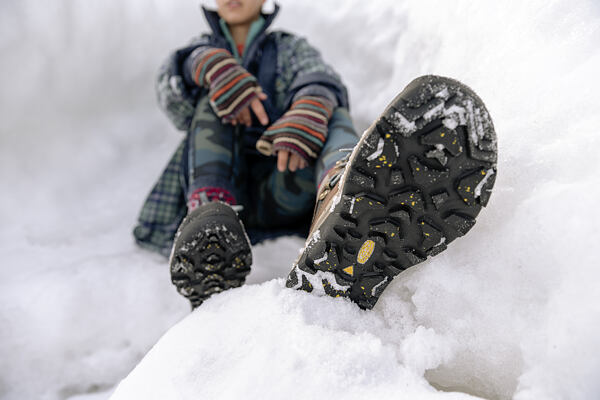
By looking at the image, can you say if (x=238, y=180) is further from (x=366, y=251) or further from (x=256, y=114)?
(x=366, y=251)

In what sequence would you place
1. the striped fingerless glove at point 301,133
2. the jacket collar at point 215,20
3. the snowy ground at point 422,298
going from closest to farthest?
1. the snowy ground at point 422,298
2. the striped fingerless glove at point 301,133
3. the jacket collar at point 215,20

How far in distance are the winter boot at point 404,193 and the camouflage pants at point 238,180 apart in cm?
18

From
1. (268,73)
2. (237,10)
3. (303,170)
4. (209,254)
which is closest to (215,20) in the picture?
(237,10)

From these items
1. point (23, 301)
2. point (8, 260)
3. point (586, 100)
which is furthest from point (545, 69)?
point (8, 260)

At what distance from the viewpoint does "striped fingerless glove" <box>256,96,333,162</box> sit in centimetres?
55

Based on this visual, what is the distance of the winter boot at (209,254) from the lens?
444 millimetres

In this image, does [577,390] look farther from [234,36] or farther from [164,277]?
[234,36]

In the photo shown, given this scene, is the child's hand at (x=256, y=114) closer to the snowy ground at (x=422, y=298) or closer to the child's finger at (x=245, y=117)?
the child's finger at (x=245, y=117)

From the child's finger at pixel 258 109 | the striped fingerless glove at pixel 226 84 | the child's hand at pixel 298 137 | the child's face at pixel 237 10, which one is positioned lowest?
the child's hand at pixel 298 137

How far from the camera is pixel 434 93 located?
310mm

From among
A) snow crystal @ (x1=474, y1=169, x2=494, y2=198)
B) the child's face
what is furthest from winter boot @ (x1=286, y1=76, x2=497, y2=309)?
the child's face

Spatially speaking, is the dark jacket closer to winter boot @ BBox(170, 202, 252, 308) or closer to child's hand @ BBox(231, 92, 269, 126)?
child's hand @ BBox(231, 92, 269, 126)

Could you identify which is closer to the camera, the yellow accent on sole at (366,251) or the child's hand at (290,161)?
the yellow accent on sole at (366,251)

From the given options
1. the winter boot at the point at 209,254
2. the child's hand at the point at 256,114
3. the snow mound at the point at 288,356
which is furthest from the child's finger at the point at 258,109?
the snow mound at the point at 288,356
